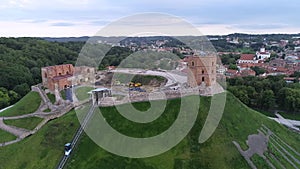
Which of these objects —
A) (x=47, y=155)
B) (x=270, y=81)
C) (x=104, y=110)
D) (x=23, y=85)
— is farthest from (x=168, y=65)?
(x=47, y=155)

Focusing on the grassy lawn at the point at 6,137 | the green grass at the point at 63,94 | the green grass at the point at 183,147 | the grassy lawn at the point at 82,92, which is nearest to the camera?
the green grass at the point at 183,147

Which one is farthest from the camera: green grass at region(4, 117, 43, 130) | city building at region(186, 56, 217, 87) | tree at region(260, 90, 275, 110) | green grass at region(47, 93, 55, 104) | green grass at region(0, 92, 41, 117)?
tree at region(260, 90, 275, 110)

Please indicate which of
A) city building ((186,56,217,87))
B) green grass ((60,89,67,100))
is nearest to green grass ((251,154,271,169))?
city building ((186,56,217,87))

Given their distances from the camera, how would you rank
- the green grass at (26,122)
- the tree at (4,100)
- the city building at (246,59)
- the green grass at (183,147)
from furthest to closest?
the city building at (246,59), the tree at (4,100), the green grass at (26,122), the green grass at (183,147)

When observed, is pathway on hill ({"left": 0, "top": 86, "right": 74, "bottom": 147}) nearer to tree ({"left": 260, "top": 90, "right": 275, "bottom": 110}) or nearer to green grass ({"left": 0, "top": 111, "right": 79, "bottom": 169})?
green grass ({"left": 0, "top": 111, "right": 79, "bottom": 169})

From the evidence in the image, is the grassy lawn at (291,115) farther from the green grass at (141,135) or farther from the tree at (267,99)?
the green grass at (141,135)

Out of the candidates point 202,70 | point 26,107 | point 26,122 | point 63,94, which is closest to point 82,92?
point 63,94

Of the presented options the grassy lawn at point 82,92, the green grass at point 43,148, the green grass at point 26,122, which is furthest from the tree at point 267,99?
the green grass at point 26,122
